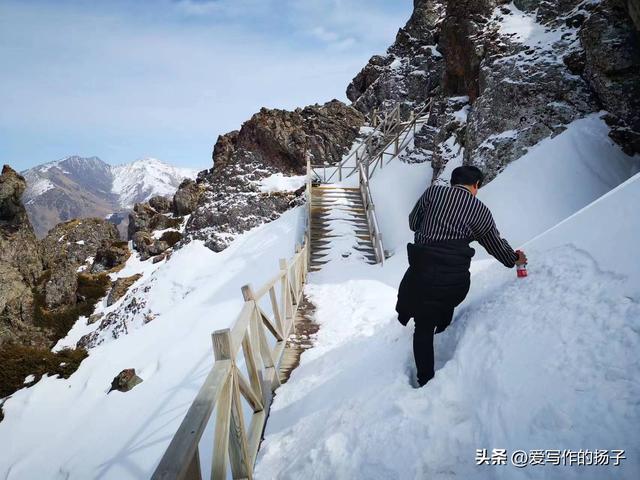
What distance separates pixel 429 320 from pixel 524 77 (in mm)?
12126

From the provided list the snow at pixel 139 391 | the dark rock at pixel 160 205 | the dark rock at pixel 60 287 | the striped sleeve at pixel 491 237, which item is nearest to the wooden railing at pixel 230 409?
the striped sleeve at pixel 491 237

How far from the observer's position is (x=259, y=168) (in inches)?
921

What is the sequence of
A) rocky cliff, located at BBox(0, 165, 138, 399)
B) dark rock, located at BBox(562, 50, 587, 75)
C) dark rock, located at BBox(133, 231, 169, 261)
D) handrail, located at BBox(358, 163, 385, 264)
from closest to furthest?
dark rock, located at BBox(562, 50, 587, 75) → handrail, located at BBox(358, 163, 385, 264) → rocky cliff, located at BBox(0, 165, 138, 399) → dark rock, located at BBox(133, 231, 169, 261)

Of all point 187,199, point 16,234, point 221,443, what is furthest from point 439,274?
point 16,234

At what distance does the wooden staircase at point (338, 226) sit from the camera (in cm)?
1162

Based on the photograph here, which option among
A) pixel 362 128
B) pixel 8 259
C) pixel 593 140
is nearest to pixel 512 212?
pixel 593 140

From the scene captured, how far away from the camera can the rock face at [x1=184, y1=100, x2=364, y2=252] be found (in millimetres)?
21078

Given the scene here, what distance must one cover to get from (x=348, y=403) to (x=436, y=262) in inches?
65.3

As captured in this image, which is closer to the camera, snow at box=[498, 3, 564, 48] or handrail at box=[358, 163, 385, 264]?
handrail at box=[358, 163, 385, 264]

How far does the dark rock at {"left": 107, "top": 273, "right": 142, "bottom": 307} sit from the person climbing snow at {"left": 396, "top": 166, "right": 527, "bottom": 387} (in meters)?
23.4

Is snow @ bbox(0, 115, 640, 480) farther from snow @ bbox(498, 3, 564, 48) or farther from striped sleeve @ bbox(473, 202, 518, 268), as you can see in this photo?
snow @ bbox(498, 3, 564, 48)

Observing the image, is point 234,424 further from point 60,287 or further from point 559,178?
point 60,287

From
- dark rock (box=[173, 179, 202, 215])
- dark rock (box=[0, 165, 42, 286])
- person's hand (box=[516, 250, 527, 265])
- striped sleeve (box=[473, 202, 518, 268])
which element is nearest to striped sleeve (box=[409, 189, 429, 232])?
striped sleeve (box=[473, 202, 518, 268])

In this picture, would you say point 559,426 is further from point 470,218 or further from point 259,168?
point 259,168
